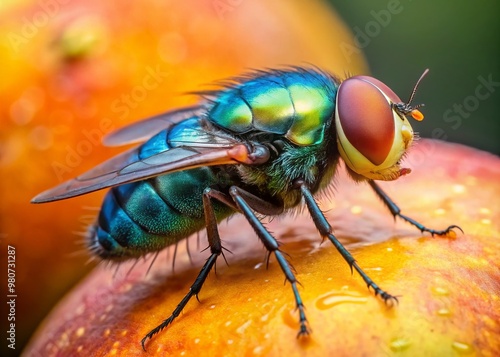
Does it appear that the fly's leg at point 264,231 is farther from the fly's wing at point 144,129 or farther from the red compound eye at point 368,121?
the fly's wing at point 144,129

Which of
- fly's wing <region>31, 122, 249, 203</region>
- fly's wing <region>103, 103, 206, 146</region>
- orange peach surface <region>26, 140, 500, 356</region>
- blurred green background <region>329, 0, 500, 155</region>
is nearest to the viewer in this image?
orange peach surface <region>26, 140, 500, 356</region>

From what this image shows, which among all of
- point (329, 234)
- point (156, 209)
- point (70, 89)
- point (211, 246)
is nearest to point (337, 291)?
point (329, 234)

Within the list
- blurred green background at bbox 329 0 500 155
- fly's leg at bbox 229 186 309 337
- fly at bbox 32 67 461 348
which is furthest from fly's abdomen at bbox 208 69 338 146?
blurred green background at bbox 329 0 500 155

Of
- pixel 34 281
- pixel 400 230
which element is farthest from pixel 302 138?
pixel 34 281

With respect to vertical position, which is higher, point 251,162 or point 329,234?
point 251,162

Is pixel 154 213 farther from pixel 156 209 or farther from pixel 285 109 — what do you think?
pixel 285 109

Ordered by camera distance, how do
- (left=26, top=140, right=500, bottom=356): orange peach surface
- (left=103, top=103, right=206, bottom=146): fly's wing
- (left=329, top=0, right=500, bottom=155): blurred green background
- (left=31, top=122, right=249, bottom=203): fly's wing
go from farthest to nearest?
1. (left=329, top=0, right=500, bottom=155): blurred green background
2. (left=103, top=103, right=206, bottom=146): fly's wing
3. (left=31, top=122, right=249, bottom=203): fly's wing
4. (left=26, top=140, right=500, bottom=356): orange peach surface

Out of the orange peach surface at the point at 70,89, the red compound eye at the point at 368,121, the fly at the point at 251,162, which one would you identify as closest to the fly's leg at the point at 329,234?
the fly at the point at 251,162

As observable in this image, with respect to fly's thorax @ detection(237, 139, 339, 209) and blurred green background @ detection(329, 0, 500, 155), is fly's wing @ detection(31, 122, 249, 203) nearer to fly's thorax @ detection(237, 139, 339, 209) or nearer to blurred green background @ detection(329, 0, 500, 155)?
fly's thorax @ detection(237, 139, 339, 209)
